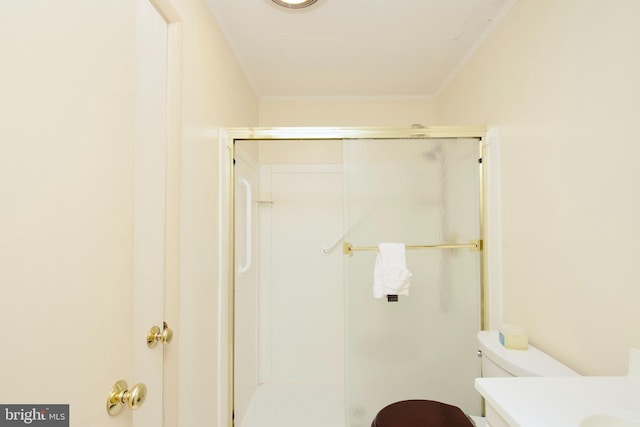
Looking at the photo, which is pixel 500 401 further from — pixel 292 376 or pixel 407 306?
pixel 292 376

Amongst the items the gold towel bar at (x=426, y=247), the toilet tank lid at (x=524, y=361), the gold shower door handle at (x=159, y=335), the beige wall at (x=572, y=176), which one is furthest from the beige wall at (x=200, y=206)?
the beige wall at (x=572, y=176)

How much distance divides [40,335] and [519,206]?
5.47 feet

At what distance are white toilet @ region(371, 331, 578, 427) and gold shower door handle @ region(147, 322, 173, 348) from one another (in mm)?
882

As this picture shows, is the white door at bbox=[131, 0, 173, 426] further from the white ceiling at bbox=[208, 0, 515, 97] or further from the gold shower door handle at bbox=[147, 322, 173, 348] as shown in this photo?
the white ceiling at bbox=[208, 0, 515, 97]

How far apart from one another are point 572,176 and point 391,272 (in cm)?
86

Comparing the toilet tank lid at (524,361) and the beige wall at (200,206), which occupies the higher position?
the beige wall at (200,206)

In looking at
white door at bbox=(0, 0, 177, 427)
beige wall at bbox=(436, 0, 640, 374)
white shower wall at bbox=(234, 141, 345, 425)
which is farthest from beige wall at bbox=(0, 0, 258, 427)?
white shower wall at bbox=(234, 141, 345, 425)

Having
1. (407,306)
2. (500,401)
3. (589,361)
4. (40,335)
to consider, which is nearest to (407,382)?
(407,306)

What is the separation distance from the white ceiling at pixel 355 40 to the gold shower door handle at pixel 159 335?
1475 millimetres

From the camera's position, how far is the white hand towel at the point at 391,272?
59.6 inches

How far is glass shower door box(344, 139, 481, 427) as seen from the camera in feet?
5.33

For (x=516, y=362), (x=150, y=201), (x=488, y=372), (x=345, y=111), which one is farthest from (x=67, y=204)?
(x=345, y=111)

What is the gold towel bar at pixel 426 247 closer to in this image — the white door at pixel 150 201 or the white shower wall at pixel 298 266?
the white shower wall at pixel 298 266

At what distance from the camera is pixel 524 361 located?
1.07 m
